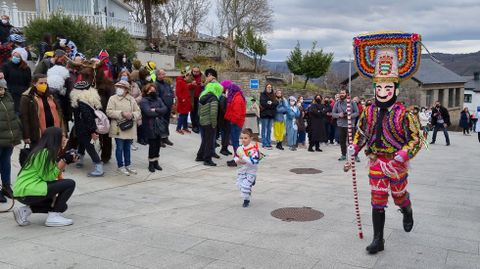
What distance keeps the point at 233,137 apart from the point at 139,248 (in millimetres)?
6674

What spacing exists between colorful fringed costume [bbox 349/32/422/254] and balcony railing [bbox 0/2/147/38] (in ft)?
59.8

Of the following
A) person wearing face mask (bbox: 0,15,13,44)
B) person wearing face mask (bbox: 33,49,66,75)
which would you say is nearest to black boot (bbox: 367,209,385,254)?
person wearing face mask (bbox: 33,49,66,75)

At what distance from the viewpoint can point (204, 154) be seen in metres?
10.8

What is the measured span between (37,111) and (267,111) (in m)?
7.83

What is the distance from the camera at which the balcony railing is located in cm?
2208

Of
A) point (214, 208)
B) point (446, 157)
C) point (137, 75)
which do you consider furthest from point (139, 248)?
point (446, 157)

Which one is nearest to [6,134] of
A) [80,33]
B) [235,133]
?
[235,133]

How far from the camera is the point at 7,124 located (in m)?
6.69

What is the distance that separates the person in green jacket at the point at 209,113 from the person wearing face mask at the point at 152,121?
1127 mm

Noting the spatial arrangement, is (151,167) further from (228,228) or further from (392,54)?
(392,54)

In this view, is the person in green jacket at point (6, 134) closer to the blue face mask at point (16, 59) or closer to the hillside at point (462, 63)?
the blue face mask at point (16, 59)

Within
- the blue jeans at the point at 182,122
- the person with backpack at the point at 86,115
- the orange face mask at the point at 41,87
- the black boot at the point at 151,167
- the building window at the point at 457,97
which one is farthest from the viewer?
the building window at the point at 457,97

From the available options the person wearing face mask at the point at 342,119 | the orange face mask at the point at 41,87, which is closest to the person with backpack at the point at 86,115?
the orange face mask at the point at 41,87

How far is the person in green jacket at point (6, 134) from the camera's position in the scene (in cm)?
664
